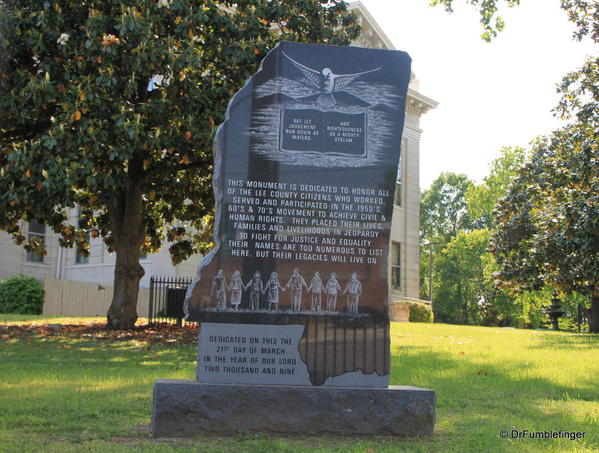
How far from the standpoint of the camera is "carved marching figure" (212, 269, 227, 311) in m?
6.62

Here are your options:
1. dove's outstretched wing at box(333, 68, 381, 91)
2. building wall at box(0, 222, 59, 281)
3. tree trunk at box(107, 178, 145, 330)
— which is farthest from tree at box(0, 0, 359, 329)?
building wall at box(0, 222, 59, 281)

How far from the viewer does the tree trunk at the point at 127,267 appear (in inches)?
661

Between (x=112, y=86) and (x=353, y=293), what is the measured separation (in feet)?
27.9

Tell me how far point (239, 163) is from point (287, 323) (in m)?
1.63

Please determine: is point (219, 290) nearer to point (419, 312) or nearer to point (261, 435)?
point (261, 435)

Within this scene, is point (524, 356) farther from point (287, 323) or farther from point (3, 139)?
point (3, 139)

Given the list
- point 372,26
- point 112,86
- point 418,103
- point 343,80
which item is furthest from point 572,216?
point 418,103

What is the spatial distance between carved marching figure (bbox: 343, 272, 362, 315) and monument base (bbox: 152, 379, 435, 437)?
78 cm

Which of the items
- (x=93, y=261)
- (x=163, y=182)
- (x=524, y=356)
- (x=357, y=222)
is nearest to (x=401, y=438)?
(x=357, y=222)

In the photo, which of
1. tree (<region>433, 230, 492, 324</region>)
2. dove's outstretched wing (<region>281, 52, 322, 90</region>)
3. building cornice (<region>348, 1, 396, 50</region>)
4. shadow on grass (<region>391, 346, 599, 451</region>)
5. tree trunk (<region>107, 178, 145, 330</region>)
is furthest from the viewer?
tree (<region>433, 230, 492, 324</region>)

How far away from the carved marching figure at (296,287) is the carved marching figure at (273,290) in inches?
4.1

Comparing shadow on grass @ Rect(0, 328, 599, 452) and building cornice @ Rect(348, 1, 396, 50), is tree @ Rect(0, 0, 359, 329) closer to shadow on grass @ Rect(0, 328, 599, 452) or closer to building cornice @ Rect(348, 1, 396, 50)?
shadow on grass @ Rect(0, 328, 599, 452)

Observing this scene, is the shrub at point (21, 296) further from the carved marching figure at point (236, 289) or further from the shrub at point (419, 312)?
the carved marching figure at point (236, 289)

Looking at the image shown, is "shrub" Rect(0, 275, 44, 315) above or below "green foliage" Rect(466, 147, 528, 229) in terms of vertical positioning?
below
